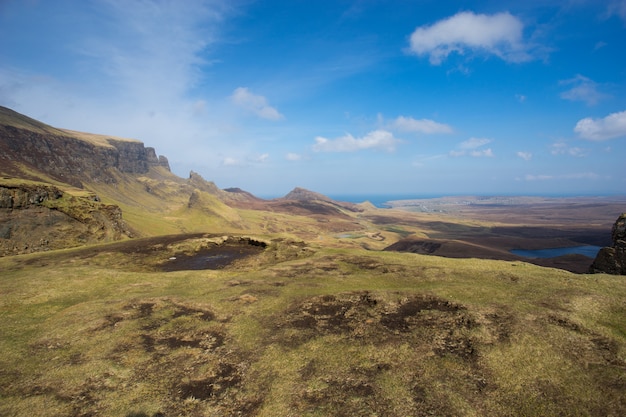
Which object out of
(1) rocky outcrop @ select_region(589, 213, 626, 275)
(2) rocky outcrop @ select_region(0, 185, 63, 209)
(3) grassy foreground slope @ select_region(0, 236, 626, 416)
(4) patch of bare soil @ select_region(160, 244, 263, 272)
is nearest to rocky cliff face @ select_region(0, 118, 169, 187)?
(2) rocky outcrop @ select_region(0, 185, 63, 209)

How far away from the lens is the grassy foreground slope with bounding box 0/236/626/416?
1175 cm

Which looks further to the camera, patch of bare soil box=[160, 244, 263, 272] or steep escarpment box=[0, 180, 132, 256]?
steep escarpment box=[0, 180, 132, 256]

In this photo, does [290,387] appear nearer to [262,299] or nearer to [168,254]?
[262,299]

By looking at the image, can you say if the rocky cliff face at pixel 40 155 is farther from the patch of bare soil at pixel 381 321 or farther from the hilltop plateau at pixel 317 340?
the patch of bare soil at pixel 381 321

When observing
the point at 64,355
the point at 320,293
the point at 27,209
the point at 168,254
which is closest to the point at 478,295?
the point at 320,293

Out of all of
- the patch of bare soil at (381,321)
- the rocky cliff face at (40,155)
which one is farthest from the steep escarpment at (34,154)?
the patch of bare soil at (381,321)

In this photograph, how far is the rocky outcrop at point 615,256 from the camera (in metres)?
31.8

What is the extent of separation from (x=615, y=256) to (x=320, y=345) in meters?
37.6

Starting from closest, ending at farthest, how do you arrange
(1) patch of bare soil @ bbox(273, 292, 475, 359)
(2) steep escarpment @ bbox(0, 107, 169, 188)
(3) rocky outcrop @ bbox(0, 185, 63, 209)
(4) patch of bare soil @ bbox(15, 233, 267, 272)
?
(1) patch of bare soil @ bbox(273, 292, 475, 359) < (4) patch of bare soil @ bbox(15, 233, 267, 272) < (3) rocky outcrop @ bbox(0, 185, 63, 209) < (2) steep escarpment @ bbox(0, 107, 169, 188)

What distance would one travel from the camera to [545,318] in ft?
54.9

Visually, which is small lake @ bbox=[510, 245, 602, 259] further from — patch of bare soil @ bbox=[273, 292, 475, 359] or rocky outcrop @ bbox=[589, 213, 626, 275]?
patch of bare soil @ bbox=[273, 292, 475, 359]

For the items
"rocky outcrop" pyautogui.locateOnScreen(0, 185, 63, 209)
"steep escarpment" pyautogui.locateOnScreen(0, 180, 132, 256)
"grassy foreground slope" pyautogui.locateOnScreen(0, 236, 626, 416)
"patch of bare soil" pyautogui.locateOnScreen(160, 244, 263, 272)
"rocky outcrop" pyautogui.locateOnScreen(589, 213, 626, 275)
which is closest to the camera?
"grassy foreground slope" pyautogui.locateOnScreen(0, 236, 626, 416)

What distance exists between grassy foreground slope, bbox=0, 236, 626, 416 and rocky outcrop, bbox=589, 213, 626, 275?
46.5ft

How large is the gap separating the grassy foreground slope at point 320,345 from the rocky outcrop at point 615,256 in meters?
14.2
